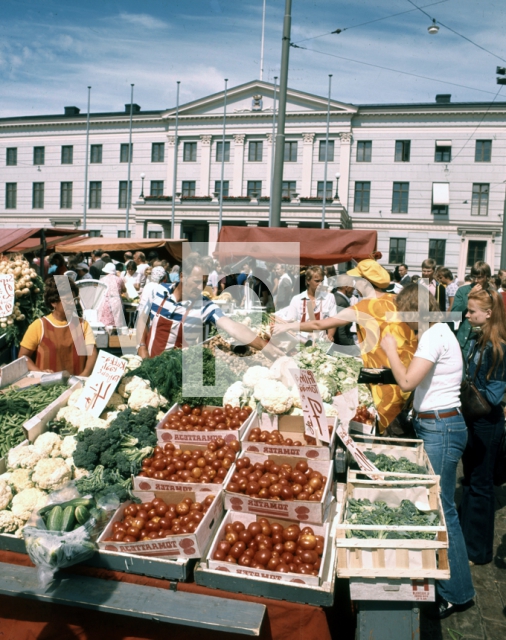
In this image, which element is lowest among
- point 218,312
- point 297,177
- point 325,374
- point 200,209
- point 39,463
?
point 39,463

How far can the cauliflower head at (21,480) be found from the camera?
3.19 metres

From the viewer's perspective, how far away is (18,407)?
3867 mm

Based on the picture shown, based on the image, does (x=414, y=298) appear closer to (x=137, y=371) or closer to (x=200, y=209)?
(x=137, y=371)

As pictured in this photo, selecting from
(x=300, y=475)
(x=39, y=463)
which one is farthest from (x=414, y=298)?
(x=39, y=463)

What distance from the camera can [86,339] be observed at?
4770mm

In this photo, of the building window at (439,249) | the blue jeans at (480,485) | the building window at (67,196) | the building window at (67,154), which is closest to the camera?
the blue jeans at (480,485)

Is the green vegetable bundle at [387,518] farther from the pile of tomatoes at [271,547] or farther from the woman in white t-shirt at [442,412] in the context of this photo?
the woman in white t-shirt at [442,412]

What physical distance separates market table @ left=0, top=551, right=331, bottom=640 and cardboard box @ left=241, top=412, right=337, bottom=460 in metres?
0.96

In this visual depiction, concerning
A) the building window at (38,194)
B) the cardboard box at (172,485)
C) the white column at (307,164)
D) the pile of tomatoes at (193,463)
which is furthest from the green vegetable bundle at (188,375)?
the building window at (38,194)

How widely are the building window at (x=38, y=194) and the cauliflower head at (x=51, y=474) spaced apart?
47297 mm

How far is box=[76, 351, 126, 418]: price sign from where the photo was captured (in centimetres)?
386

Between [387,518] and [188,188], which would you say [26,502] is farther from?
[188,188]

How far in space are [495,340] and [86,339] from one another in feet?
10.9

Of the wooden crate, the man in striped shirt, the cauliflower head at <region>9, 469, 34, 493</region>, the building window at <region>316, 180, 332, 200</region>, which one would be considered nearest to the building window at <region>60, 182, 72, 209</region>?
the building window at <region>316, 180, 332, 200</region>
